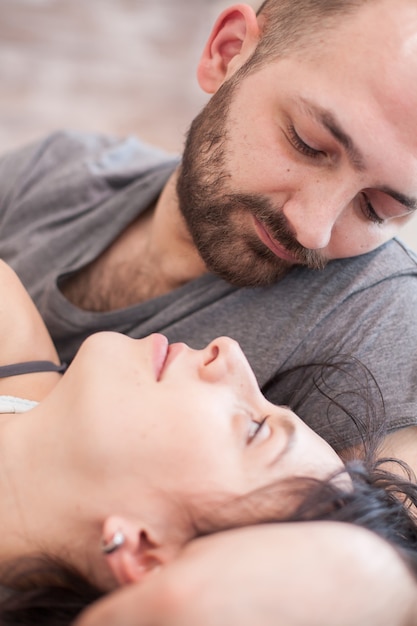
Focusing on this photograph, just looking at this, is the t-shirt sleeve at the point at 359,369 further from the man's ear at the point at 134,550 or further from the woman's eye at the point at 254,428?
the man's ear at the point at 134,550

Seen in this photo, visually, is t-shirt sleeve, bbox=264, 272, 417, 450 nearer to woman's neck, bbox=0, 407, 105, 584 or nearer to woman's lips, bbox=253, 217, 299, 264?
woman's lips, bbox=253, 217, 299, 264

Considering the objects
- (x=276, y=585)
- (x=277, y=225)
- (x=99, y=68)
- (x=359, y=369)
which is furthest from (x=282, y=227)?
(x=99, y=68)

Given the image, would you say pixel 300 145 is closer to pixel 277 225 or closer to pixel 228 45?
pixel 277 225

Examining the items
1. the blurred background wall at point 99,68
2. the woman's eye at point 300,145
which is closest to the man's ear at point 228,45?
the woman's eye at point 300,145

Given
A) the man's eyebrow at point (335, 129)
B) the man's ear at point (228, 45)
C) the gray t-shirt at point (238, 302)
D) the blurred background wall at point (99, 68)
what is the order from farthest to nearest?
1. the blurred background wall at point (99, 68)
2. the man's ear at point (228, 45)
3. the gray t-shirt at point (238, 302)
4. the man's eyebrow at point (335, 129)

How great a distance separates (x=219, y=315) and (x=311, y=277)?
177 millimetres

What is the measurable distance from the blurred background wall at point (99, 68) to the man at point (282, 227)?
3.66 ft

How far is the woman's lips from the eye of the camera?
3.81 feet

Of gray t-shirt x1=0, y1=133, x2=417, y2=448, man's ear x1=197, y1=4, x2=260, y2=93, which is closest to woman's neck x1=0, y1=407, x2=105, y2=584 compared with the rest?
gray t-shirt x1=0, y1=133, x2=417, y2=448

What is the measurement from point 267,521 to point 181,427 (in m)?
0.15

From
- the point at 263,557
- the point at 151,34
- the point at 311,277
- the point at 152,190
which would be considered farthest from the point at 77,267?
the point at 151,34

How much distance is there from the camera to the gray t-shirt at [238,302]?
110 cm

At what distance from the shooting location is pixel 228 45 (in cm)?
130

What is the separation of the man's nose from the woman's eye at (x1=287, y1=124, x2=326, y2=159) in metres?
0.06
